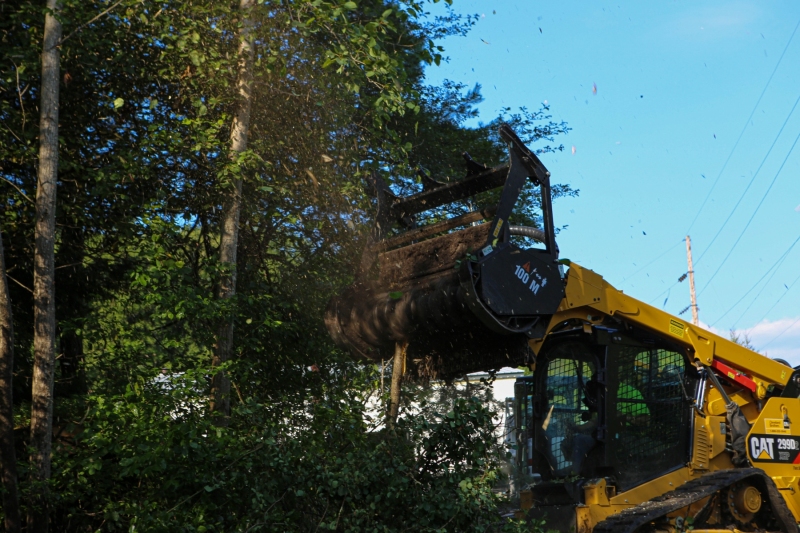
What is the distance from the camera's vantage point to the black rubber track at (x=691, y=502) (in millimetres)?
6832

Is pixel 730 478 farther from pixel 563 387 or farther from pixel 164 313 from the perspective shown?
→ pixel 164 313

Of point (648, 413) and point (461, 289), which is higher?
point (461, 289)

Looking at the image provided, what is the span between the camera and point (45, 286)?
7.52m

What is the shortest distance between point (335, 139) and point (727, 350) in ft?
17.2

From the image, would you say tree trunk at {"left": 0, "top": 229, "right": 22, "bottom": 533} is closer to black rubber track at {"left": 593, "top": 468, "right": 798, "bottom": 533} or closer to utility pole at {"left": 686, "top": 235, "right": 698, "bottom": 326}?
black rubber track at {"left": 593, "top": 468, "right": 798, "bottom": 533}

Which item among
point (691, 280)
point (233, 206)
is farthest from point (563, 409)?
point (691, 280)

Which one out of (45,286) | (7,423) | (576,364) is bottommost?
(7,423)

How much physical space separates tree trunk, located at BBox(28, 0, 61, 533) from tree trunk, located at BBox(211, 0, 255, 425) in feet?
5.38

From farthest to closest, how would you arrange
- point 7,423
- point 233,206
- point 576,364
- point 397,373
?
point 233,206 < point 576,364 < point 397,373 < point 7,423

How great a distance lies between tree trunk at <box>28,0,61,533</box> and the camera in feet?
23.2

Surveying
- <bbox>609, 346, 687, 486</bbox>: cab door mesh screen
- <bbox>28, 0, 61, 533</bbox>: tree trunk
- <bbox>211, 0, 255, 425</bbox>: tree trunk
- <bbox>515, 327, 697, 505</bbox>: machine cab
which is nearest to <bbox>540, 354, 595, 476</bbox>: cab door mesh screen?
<bbox>515, 327, 697, 505</bbox>: machine cab

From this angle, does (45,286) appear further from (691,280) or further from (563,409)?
(691,280)

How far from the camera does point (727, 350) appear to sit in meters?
8.47

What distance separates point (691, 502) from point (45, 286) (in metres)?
6.02
